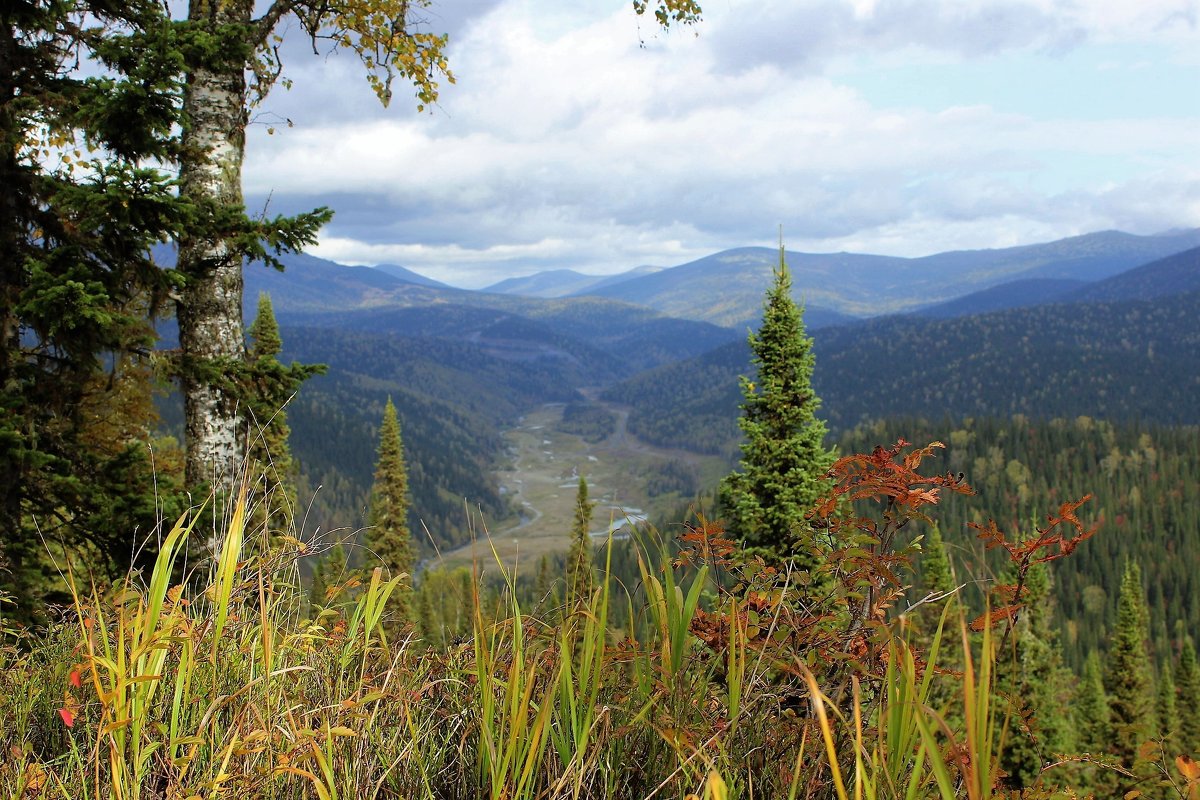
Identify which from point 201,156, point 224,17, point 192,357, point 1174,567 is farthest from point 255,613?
point 1174,567

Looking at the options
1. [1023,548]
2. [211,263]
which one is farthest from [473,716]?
[211,263]

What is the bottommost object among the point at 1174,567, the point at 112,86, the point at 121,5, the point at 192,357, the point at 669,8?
the point at 1174,567

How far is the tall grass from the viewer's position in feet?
6.07

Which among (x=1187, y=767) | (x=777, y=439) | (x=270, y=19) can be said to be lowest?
(x=777, y=439)

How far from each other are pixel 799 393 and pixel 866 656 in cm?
1305

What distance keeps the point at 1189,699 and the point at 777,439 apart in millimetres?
42612

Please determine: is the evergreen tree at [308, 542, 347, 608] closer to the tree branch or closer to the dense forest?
the dense forest

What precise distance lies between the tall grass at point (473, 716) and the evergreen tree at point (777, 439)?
12.0 metres

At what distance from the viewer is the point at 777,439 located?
1488 cm

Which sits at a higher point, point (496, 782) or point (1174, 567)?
point (496, 782)

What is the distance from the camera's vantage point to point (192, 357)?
580 centimetres

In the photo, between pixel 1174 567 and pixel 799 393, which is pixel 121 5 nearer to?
pixel 799 393

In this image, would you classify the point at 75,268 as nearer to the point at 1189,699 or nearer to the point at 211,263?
the point at 211,263

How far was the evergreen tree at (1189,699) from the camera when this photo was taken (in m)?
38.6
